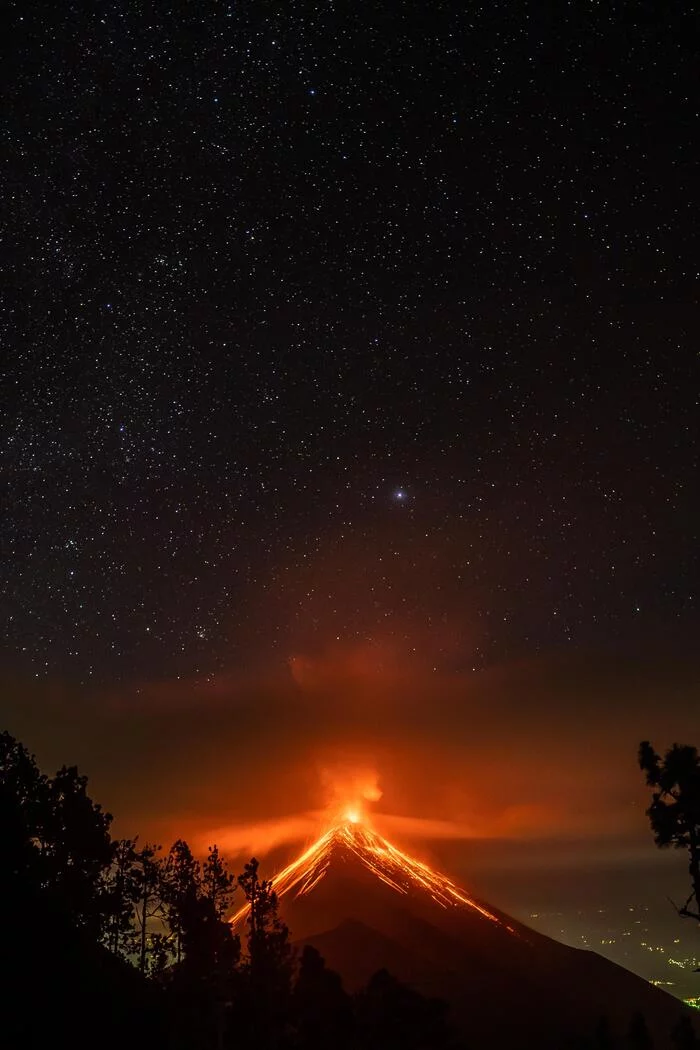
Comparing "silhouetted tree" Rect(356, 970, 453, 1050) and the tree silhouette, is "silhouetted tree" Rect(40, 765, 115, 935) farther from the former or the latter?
the tree silhouette

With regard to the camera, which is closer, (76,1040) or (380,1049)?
(76,1040)

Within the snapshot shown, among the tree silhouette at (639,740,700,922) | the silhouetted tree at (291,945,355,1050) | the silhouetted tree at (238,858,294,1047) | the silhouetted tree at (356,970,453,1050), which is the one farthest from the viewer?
the silhouetted tree at (238,858,294,1047)

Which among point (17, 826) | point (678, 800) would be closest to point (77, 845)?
point (17, 826)

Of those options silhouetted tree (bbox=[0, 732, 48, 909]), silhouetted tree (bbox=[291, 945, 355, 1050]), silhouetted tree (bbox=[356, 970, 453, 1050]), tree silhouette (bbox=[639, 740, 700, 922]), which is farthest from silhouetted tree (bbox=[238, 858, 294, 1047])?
tree silhouette (bbox=[639, 740, 700, 922])

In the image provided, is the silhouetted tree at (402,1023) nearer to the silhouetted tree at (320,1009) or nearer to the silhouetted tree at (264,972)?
the silhouetted tree at (320,1009)

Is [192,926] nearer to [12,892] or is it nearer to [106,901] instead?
[106,901]

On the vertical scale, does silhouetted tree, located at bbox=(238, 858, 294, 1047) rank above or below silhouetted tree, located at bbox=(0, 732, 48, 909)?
below

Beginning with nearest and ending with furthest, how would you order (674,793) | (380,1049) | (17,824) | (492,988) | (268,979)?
(674,793)
(17,824)
(380,1049)
(268,979)
(492,988)

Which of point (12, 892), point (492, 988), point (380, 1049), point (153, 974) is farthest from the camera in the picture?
point (492, 988)

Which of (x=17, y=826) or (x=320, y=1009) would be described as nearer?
(x=17, y=826)

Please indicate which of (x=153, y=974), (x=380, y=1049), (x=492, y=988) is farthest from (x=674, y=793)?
(x=492, y=988)

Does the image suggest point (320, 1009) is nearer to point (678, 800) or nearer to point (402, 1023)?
point (402, 1023)
